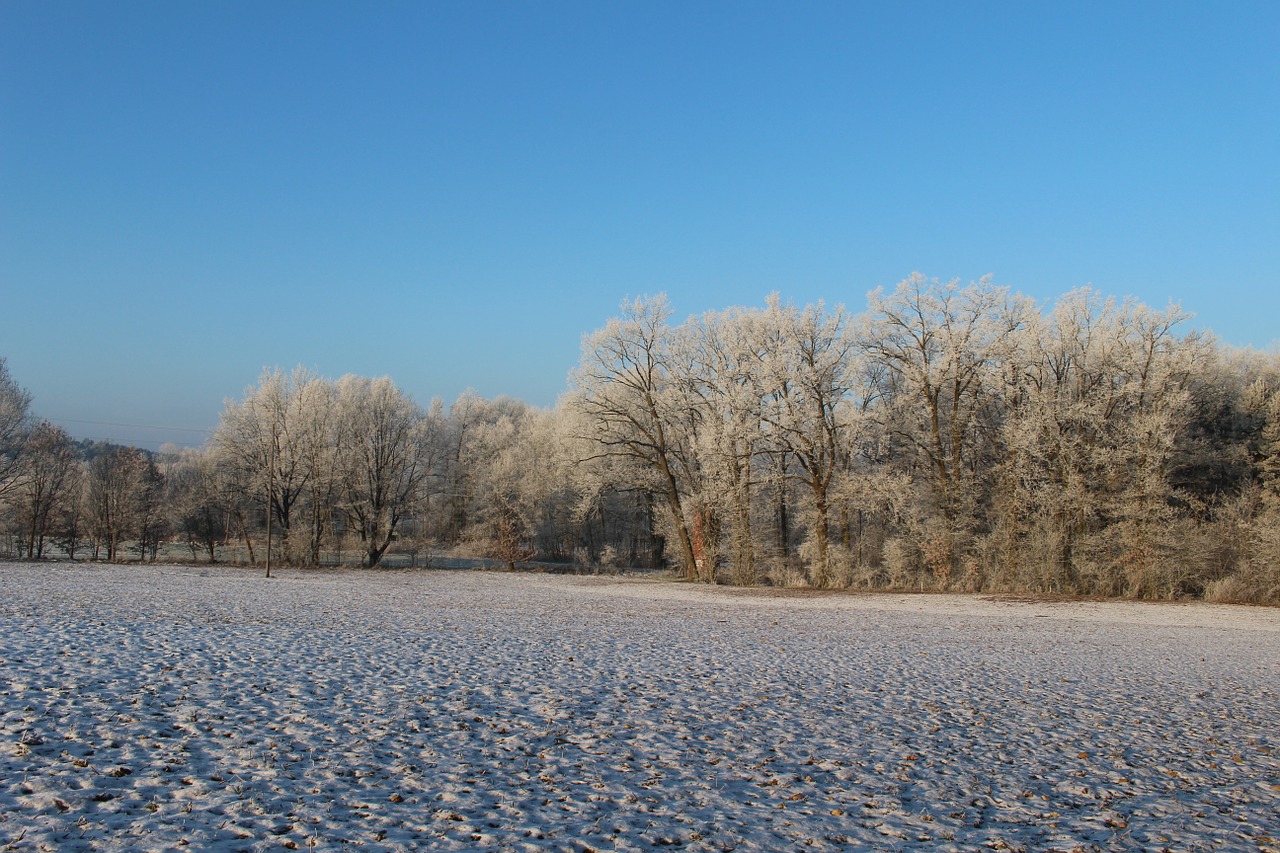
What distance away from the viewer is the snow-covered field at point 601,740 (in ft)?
19.6

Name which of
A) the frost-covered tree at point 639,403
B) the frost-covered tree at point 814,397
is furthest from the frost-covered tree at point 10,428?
the frost-covered tree at point 814,397

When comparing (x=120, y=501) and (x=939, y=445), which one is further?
(x=120, y=501)

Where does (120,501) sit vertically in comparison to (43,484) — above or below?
below

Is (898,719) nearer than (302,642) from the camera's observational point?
Yes

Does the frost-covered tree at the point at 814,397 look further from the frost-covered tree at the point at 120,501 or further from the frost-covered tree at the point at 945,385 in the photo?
the frost-covered tree at the point at 120,501

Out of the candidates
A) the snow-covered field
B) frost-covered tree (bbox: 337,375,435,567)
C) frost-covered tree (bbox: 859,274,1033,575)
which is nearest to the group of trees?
frost-covered tree (bbox: 859,274,1033,575)

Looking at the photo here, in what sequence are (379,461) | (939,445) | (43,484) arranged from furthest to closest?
(379,461)
(43,484)
(939,445)

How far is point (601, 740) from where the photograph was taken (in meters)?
8.37

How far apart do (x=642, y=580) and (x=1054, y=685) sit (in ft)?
97.0

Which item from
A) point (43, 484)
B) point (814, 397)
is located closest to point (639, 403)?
A: point (814, 397)

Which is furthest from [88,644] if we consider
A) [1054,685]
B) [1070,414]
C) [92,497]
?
[92,497]

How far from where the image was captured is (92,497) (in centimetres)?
4981

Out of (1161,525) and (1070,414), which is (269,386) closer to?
(1070,414)

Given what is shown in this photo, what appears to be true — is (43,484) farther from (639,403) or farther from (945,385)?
(945,385)
